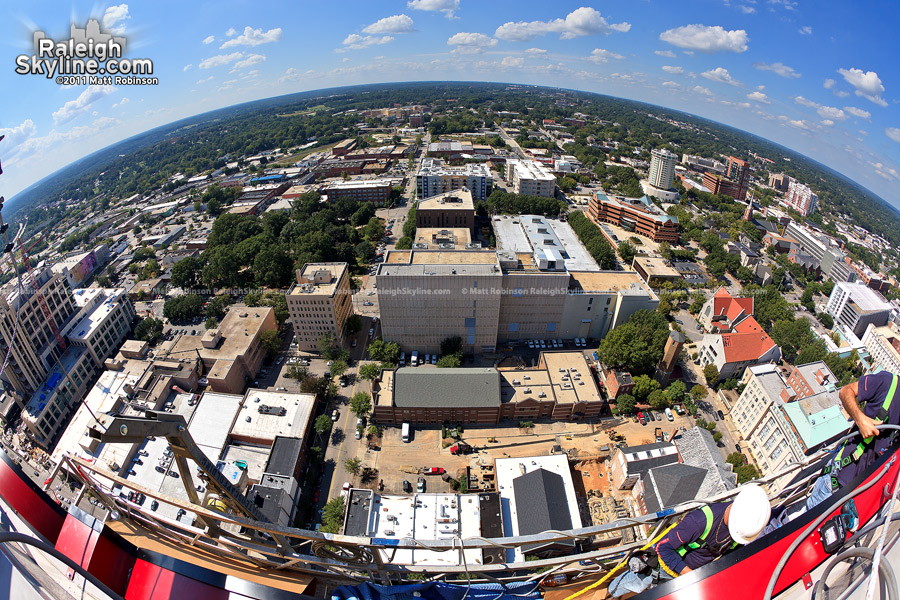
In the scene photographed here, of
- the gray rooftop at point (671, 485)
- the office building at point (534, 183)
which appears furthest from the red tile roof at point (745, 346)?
the office building at point (534, 183)

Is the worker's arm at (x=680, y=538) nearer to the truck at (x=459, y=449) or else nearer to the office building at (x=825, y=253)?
the truck at (x=459, y=449)

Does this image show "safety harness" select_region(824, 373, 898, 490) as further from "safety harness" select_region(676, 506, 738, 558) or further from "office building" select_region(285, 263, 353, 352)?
"office building" select_region(285, 263, 353, 352)

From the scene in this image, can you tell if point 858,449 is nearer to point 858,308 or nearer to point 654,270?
point 654,270

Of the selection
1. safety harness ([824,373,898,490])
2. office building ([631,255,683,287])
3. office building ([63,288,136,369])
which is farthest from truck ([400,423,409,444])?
office building ([631,255,683,287])

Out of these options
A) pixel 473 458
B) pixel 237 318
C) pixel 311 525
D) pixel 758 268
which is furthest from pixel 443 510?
pixel 758 268

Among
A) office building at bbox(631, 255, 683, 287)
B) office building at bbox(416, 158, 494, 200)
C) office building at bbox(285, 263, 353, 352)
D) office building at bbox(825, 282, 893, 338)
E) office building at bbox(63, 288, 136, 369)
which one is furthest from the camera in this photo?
office building at bbox(416, 158, 494, 200)

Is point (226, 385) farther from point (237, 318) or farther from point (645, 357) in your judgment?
point (645, 357)
